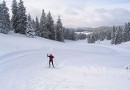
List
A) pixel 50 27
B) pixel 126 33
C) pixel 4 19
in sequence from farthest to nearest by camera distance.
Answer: pixel 126 33
pixel 50 27
pixel 4 19

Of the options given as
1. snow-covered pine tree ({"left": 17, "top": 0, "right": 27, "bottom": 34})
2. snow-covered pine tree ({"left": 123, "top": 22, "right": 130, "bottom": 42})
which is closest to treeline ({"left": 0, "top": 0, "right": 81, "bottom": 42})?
snow-covered pine tree ({"left": 17, "top": 0, "right": 27, "bottom": 34})

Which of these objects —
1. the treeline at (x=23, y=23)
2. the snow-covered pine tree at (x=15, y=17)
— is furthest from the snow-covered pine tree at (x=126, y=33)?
the snow-covered pine tree at (x=15, y=17)

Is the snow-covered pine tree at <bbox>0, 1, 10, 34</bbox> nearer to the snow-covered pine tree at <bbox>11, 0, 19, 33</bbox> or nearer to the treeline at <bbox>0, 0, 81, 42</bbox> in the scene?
the treeline at <bbox>0, 0, 81, 42</bbox>

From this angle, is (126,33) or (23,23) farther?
(126,33)

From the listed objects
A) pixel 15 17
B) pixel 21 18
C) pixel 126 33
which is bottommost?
pixel 126 33

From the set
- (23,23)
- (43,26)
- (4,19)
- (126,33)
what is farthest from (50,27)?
(126,33)

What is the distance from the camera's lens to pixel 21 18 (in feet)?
203

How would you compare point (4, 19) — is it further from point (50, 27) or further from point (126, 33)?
point (126, 33)

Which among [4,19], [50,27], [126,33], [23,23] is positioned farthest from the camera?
[126,33]

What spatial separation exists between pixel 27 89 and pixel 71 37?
114 meters

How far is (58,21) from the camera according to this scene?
7225cm

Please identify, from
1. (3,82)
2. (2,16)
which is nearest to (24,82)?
(3,82)

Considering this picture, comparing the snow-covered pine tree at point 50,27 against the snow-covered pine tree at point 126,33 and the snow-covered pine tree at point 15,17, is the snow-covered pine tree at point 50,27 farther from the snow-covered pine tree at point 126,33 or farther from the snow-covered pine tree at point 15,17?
the snow-covered pine tree at point 126,33

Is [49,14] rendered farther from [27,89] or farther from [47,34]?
[27,89]
